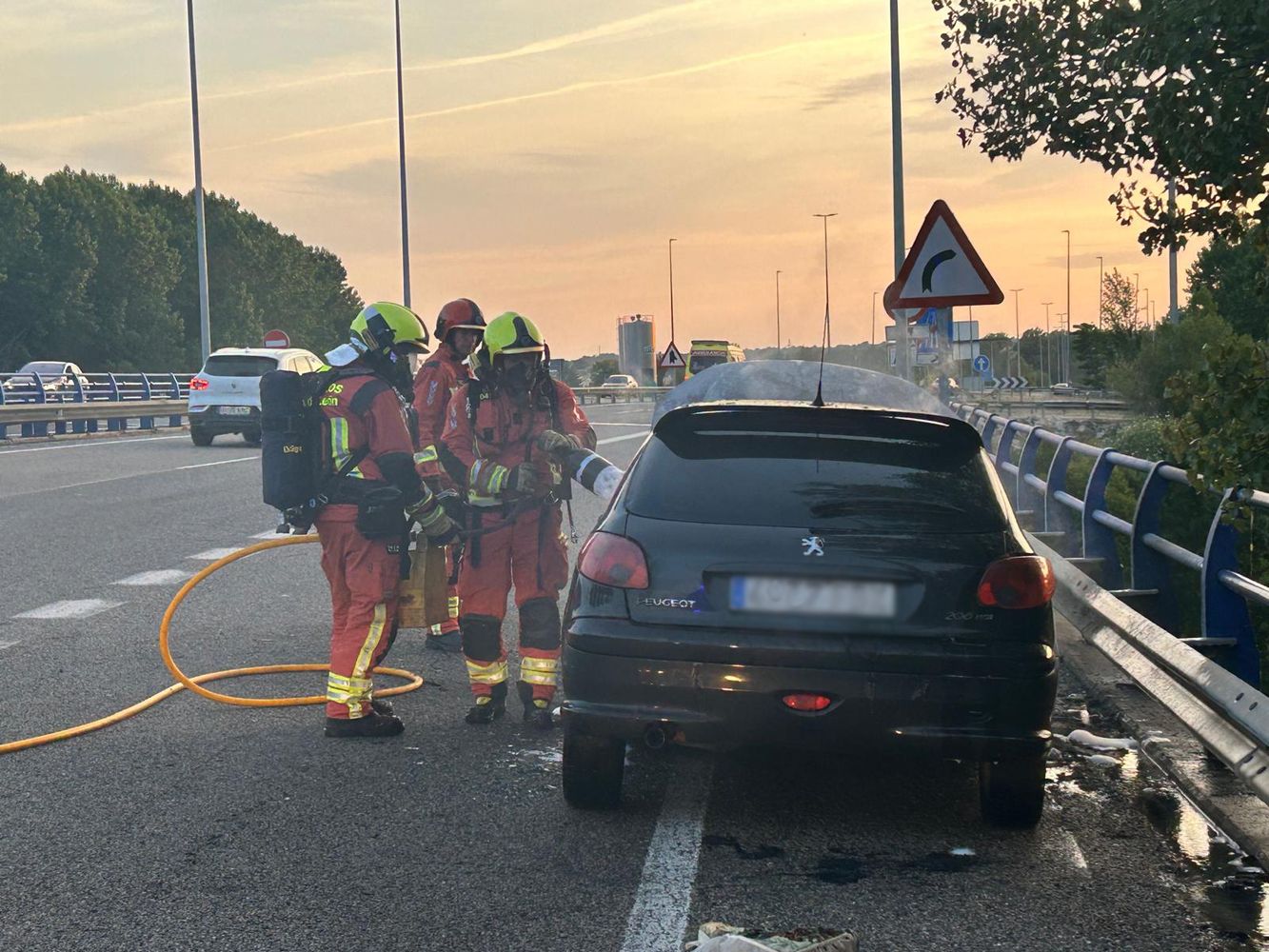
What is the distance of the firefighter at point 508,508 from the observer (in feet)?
22.4

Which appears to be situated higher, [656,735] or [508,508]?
[508,508]

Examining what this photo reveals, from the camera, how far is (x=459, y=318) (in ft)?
26.2

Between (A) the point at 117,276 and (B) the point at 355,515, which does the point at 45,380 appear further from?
(B) the point at 355,515

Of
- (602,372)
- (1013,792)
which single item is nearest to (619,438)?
(1013,792)

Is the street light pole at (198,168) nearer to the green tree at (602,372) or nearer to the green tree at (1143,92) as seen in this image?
the green tree at (1143,92)

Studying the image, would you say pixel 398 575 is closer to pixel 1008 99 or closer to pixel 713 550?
pixel 713 550

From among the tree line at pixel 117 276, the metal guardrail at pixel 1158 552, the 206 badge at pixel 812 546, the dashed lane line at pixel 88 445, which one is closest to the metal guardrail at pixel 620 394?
the tree line at pixel 117 276

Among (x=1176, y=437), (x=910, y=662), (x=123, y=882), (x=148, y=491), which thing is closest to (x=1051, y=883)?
(x=910, y=662)

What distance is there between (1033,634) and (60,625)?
6486 mm

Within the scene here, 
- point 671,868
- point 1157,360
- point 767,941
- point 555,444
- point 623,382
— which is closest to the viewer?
point 767,941

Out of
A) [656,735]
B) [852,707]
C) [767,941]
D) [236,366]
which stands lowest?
[767,941]

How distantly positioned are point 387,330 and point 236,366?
77.2 ft

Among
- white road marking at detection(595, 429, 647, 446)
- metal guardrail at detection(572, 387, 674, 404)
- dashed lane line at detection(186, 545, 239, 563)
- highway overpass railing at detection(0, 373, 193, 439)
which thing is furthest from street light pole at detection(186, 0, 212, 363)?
dashed lane line at detection(186, 545, 239, 563)

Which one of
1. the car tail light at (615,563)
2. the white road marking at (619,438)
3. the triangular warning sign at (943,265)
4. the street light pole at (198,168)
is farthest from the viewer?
the street light pole at (198,168)
